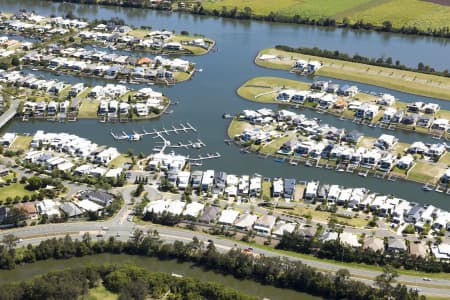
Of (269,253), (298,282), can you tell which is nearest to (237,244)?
(269,253)

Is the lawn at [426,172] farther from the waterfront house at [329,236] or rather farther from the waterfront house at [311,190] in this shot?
the waterfront house at [329,236]

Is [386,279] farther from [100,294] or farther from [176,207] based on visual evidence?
[100,294]

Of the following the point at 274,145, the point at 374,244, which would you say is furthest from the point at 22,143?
the point at 374,244

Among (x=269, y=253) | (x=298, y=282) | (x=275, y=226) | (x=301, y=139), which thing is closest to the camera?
(x=298, y=282)

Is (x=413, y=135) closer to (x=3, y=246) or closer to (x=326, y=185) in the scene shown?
(x=326, y=185)

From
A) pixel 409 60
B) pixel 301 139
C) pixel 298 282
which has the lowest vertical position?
pixel 298 282

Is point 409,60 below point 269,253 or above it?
above
